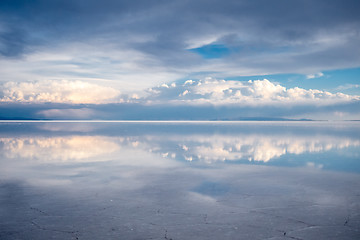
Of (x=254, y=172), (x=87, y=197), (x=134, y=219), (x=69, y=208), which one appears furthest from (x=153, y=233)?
(x=254, y=172)

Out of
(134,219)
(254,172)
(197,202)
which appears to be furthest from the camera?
(254,172)

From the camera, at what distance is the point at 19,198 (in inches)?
384

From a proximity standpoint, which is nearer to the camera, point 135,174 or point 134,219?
point 134,219

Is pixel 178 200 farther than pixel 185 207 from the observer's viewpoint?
Yes

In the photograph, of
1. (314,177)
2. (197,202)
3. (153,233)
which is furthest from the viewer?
(314,177)

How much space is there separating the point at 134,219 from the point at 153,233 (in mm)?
1121

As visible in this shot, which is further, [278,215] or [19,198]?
[19,198]

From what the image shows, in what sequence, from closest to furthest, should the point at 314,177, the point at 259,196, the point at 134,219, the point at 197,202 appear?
the point at 134,219 → the point at 197,202 → the point at 259,196 → the point at 314,177

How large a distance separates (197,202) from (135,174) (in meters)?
5.37

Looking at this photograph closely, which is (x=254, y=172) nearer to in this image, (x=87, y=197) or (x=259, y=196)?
(x=259, y=196)

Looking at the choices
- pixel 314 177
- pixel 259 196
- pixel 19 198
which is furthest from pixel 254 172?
pixel 19 198

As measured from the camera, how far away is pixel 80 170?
1502 cm

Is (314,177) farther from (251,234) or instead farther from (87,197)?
(87,197)

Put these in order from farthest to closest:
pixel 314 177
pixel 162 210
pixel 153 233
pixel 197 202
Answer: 1. pixel 314 177
2. pixel 197 202
3. pixel 162 210
4. pixel 153 233
